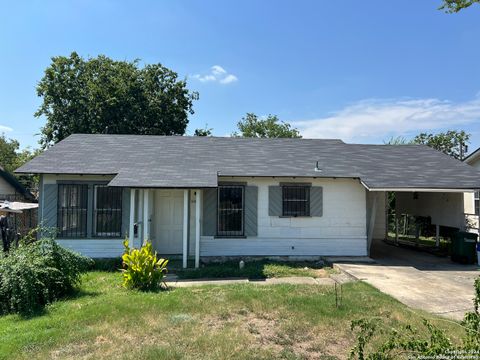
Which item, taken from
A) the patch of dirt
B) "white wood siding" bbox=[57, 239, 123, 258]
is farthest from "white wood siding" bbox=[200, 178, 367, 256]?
the patch of dirt

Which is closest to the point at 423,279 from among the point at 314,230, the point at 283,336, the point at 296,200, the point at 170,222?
the point at 314,230

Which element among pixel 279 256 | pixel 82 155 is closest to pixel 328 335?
pixel 279 256

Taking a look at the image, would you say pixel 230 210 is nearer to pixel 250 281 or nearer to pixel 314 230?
pixel 314 230

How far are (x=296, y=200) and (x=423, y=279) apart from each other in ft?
14.5

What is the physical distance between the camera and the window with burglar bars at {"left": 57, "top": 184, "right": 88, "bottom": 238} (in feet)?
36.8

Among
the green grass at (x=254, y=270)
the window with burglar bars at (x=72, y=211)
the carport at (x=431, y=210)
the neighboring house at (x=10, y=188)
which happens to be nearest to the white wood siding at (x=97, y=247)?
the window with burglar bars at (x=72, y=211)

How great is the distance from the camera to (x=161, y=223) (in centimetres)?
1193

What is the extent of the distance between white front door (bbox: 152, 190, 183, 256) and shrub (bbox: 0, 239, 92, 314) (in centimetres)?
406

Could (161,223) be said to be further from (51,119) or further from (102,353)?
(51,119)

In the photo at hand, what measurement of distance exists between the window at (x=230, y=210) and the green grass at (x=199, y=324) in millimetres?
3922

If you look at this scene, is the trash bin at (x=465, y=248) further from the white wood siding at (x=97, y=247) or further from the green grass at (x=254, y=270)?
the white wood siding at (x=97, y=247)

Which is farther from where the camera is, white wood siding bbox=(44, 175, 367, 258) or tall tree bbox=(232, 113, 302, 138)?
tall tree bbox=(232, 113, 302, 138)

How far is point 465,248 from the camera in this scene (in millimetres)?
11758

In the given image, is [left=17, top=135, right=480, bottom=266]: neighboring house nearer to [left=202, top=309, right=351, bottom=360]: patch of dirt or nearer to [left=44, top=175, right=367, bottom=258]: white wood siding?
[left=44, top=175, right=367, bottom=258]: white wood siding
